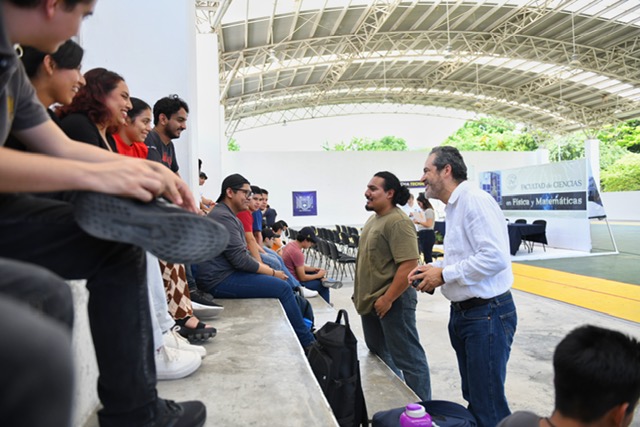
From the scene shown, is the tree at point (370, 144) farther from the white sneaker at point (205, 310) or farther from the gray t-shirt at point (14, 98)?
the gray t-shirt at point (14, 98)

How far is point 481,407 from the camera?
7.43 ft

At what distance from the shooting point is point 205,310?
269cm

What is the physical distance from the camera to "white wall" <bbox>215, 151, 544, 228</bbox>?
18734mm

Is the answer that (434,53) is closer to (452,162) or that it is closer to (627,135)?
(452,162)

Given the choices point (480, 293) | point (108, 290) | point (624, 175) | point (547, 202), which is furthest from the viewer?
point (624, 175)

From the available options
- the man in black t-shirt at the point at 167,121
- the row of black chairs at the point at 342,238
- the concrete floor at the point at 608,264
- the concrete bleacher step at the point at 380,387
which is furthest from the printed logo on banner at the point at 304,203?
the man in black t-shirt at the point at 167,121

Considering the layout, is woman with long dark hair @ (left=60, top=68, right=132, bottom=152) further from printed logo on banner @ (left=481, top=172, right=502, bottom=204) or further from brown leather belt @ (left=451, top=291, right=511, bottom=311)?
printed logo on banner @ (left=481, top=172, right=502, bottom=204)

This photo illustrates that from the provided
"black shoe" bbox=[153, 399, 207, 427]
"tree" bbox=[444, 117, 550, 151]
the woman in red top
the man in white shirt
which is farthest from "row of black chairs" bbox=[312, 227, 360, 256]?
"tree" bbox=[444, 117, 550, 151]

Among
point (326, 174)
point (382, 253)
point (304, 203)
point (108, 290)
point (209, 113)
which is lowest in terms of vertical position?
point (382, 253)

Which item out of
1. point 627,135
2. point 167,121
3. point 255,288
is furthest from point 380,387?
point 627,135

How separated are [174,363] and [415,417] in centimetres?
110

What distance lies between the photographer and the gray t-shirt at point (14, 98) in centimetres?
70

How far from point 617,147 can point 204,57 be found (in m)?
30.3

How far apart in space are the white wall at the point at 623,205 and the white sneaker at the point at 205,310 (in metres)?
25.7
